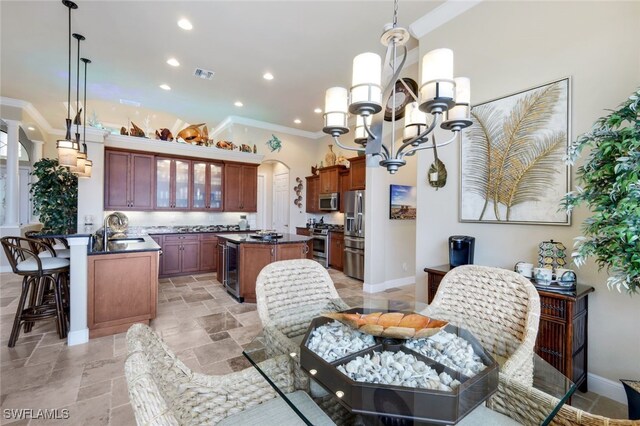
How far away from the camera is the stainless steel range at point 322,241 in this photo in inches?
261

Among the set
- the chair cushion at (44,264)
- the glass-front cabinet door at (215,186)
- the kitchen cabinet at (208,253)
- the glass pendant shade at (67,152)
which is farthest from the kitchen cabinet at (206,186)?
the chair cushion at (44,264)

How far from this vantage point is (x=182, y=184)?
6.05 m

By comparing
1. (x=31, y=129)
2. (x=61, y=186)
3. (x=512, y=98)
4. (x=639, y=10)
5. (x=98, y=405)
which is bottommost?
(x=98, y=405)

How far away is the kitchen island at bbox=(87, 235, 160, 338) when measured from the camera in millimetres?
2990

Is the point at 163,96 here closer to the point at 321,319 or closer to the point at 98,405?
the point at 98,405

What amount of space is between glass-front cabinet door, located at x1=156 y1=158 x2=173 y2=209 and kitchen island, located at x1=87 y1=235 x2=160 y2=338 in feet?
8.61

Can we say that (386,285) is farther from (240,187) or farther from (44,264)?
(44,264)

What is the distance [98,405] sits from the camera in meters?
1.94

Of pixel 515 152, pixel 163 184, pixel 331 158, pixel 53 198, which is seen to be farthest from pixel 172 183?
pixel 515 152

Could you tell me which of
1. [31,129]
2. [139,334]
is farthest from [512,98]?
[31,129]

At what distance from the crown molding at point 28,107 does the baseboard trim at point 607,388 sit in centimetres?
945

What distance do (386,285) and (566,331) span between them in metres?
3.26

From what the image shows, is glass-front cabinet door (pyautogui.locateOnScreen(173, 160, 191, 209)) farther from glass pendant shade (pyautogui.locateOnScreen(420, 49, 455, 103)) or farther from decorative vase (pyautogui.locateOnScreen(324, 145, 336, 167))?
glass pendant shade (pyautogui.locateOnScreen(420, 49, 455, 103))

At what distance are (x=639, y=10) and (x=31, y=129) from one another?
32.4ft
